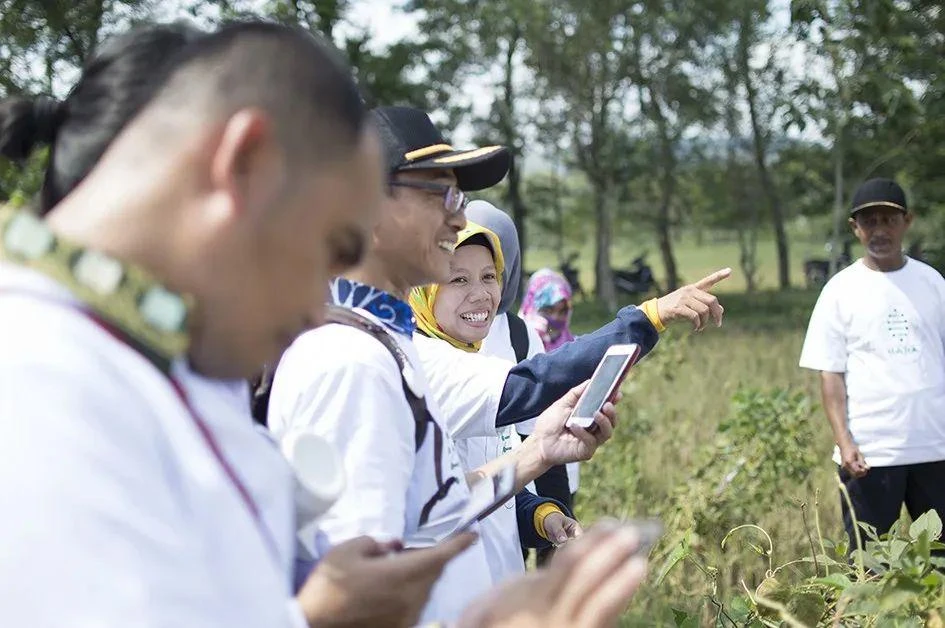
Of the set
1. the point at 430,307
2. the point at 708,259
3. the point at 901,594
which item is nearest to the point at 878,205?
the point at 430,307

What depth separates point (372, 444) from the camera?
60.5 inches

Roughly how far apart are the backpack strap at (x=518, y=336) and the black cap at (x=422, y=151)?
1.75 m

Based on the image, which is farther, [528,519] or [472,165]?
[528,519]

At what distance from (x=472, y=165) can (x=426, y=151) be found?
0.10m

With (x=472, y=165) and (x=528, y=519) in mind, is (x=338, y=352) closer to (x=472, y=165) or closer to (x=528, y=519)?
(x=472, y=165)

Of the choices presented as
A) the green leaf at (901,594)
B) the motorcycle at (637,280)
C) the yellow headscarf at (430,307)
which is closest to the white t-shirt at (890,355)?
the yellow headscarf at (430,307)

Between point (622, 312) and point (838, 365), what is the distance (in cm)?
236

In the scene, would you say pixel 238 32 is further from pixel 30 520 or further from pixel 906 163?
pixel 906 163

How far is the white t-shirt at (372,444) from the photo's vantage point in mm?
1509

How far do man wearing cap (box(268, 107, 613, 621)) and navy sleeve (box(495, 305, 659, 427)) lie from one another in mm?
471

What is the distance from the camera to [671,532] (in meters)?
4.82

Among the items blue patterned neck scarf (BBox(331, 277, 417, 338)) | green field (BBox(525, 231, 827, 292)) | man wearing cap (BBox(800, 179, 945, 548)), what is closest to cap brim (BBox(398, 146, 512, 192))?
blue patterned neck scarf (BBox(331, 277, 417, 338))

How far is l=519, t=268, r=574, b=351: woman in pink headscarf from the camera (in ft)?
17.7

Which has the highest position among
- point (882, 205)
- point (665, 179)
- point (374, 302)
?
point (665, 179)
